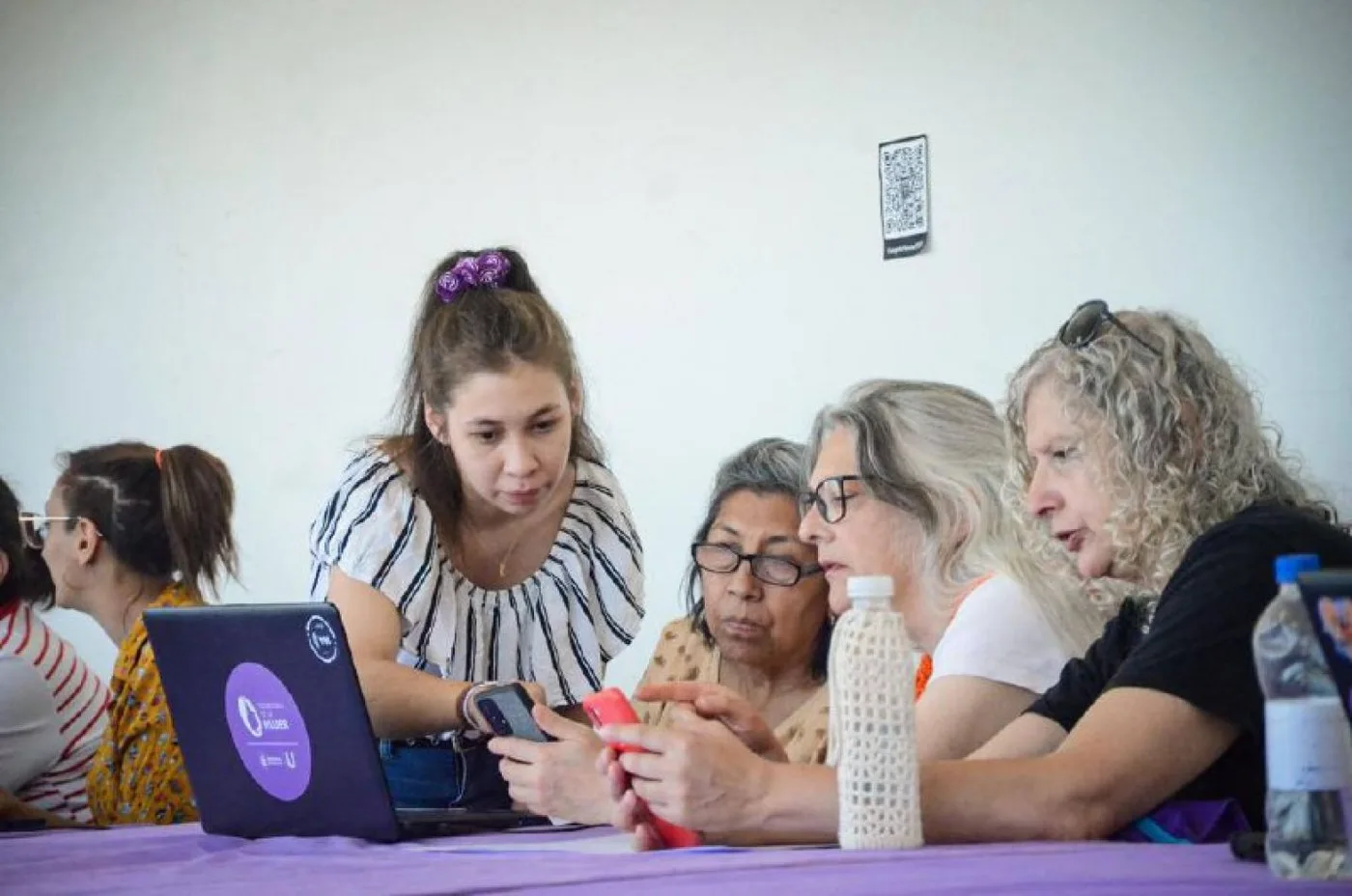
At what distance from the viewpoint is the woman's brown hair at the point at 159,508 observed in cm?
316

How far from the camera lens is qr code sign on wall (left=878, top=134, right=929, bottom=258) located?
3.20 meters

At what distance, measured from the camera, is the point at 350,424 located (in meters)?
4.26

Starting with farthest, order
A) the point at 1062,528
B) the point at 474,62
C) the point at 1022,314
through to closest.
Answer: the point at 474,62 < the point at 1022,314 < the point at 1062,528

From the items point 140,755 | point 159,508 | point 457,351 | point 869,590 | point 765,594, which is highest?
point 457,351

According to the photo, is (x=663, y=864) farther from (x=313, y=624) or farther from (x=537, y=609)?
(x=537, y=609)

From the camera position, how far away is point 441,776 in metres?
2.24

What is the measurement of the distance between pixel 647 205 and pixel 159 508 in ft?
4.01

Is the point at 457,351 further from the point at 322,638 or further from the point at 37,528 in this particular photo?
the point at 37,528

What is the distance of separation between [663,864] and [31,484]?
12.7 ft

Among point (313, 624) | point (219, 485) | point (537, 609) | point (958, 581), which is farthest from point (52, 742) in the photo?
point (958, 581)

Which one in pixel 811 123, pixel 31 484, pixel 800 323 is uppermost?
pixel 811 123

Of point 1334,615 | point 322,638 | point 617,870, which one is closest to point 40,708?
point 322,638

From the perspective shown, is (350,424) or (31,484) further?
(31,484)

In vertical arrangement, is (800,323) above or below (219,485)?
above
